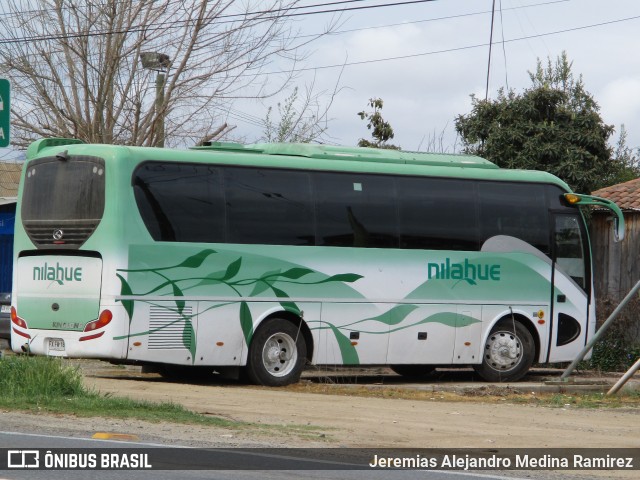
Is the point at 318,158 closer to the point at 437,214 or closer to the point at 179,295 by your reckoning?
the point at 437,214

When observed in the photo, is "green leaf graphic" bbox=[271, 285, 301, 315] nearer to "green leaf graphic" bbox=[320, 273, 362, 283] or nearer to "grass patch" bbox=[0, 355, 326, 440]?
"green leaf graphic" bbox=[320, 273, 362, 283]

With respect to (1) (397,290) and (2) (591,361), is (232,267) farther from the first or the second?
(2) (591,361)

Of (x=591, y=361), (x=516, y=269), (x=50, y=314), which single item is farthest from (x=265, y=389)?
(x=591, y=361)

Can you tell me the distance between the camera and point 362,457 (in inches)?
435

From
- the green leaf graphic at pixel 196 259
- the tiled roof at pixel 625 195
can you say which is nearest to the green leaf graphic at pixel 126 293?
the green leaf graphic at pixel 196 259

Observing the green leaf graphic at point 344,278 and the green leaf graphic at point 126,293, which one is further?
the green leaf graphic at point 344,278

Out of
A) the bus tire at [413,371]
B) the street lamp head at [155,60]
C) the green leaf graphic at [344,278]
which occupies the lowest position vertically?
the bus tire at [413,371]

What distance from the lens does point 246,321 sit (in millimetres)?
18641

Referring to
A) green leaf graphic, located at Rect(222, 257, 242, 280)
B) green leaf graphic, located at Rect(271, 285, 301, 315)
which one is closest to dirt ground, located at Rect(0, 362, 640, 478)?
green leaf graphic, located at Rect(271, 285, 301, 315)

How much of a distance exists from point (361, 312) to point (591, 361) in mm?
7916

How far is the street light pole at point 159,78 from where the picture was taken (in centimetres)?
2708

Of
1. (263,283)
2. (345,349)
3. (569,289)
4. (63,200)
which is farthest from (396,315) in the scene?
(63,200)

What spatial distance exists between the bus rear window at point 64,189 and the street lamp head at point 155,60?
8553 millimetres

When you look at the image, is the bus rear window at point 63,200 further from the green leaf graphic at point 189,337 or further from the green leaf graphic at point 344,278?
the green leaf graphic at point 344,278
